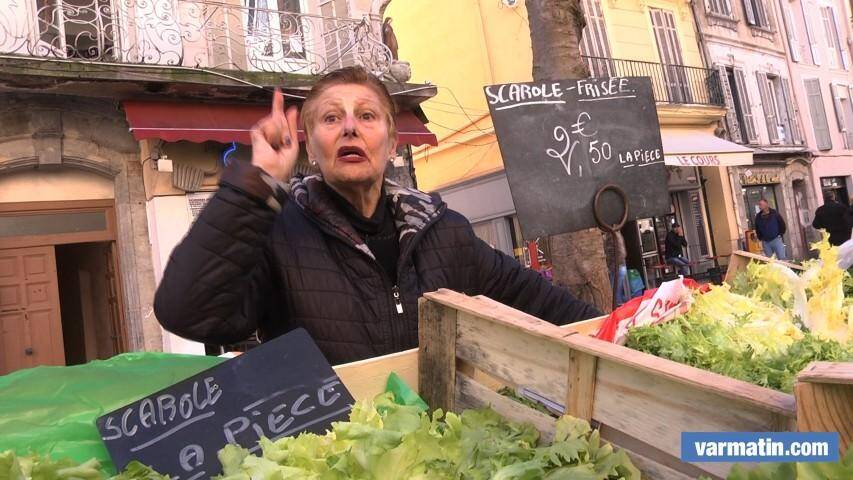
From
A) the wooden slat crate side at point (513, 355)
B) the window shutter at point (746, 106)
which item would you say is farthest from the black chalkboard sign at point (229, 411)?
the window shutter at point (746, 106)

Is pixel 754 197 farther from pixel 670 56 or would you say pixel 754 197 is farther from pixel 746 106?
pixel 670 56

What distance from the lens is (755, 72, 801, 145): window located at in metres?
20.1

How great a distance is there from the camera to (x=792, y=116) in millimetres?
21062

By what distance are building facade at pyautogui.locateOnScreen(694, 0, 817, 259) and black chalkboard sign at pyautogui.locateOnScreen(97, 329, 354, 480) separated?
60.0 feet

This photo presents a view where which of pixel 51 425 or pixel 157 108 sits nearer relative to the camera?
pixel 51 425

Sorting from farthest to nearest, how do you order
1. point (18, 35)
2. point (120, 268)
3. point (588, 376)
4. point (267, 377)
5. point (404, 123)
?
point (404, 123)
point (120, 268)
point (18, 35)
point (267, 377)
point (588, 376)

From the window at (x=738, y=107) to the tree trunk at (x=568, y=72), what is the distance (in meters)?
15.0

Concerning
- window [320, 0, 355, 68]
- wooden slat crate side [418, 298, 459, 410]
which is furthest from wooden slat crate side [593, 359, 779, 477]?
window [320, 0, 355, 68]

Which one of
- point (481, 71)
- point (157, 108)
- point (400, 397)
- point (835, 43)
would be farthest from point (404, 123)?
point (835, 43)

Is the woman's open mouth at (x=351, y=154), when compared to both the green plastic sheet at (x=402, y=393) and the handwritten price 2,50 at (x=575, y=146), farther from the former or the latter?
the handwritten price 2,50 at (x=575, y=146)

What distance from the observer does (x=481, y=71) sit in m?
15.3

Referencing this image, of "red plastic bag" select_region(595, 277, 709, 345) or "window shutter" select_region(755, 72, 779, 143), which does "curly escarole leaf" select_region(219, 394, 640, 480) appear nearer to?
"red plastic bag" select_region(595, 277, 709, 345)

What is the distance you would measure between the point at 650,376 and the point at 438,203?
111 centimetres

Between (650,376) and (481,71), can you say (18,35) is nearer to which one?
(650,376)
